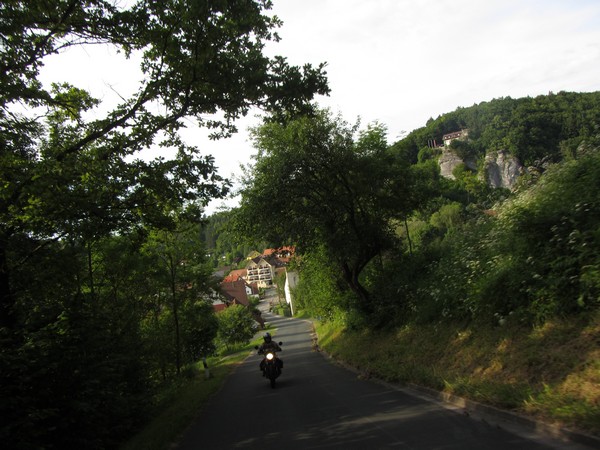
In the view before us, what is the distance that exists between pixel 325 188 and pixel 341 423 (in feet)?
36.7

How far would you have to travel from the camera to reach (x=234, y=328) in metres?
52.7

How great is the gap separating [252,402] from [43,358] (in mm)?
5917

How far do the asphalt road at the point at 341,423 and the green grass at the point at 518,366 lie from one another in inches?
18.4

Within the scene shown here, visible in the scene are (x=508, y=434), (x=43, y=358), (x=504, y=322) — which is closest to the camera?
(x=508, y=434)

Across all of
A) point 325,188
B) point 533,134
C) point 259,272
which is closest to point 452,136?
point 259,272

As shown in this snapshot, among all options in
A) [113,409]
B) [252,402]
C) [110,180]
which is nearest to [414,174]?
[252,402]

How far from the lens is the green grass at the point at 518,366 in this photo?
18.0 feet

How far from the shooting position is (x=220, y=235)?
19641 mm

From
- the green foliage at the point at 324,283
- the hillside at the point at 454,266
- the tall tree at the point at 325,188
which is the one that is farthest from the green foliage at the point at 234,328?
the tall tree at the point at 325,188

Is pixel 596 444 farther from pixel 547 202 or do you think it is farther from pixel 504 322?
pixel 547 202

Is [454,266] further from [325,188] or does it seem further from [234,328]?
[234,328]

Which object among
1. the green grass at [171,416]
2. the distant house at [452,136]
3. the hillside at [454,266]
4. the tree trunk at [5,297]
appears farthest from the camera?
the distant house at [452,136]

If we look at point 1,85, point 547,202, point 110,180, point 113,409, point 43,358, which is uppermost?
point 1,85

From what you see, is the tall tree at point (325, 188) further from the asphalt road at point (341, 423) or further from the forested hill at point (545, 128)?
the asphalt road at point (341, 423)
